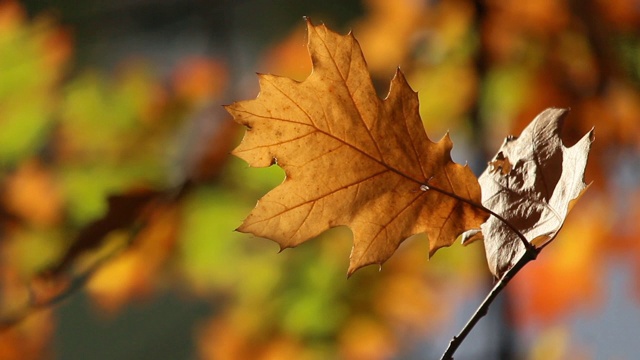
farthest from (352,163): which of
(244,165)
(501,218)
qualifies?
(244,165)

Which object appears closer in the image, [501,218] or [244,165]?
[501,218]

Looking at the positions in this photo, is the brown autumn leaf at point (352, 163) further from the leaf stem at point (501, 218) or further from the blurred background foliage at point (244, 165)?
the blurred background foliage at point (244, 165)

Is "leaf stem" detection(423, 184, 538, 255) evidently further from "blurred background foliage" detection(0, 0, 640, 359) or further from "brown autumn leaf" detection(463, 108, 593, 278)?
"blurred background foliage" detection(0, 0, 640, 359)

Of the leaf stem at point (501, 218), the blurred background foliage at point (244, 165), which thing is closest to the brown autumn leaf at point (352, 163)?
the leaf stem at point (501, 218)

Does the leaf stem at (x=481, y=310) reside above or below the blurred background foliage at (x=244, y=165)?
below

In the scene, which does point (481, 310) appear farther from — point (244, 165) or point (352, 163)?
point (244, 165)

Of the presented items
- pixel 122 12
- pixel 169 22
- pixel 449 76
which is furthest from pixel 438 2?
pixel 122 12
